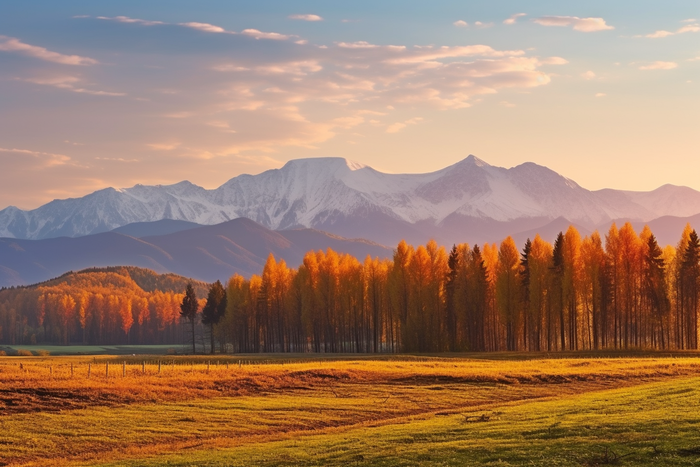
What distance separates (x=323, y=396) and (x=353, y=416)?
8.91 m

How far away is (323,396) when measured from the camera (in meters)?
56.7

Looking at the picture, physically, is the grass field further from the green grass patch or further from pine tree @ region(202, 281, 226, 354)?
pine tree @ region(202, 281, 226, 354)

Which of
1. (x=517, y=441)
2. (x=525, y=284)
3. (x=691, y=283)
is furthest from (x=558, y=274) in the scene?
(x=517, y=441)

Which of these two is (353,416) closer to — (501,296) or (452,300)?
(501,296)

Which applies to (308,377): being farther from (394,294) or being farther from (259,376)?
(394,294)

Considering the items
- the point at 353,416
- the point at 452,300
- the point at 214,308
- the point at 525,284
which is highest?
the point at 525,284

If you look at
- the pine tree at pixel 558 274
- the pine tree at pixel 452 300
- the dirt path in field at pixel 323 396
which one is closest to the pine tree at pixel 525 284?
the pine tree at pixel 558 274

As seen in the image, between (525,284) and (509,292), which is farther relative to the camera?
(509,292)

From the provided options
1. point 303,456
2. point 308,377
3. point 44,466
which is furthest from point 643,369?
point 44,466

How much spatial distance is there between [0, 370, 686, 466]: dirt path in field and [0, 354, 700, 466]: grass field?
135mm

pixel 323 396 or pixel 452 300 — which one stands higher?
pixel 452 300

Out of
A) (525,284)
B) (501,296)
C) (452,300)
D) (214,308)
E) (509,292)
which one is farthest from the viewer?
(214,308)

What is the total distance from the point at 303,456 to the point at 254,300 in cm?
11979

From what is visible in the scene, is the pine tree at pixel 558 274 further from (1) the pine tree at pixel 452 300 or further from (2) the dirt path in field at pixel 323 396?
(2) the dirt path in field at pixel 323 396
